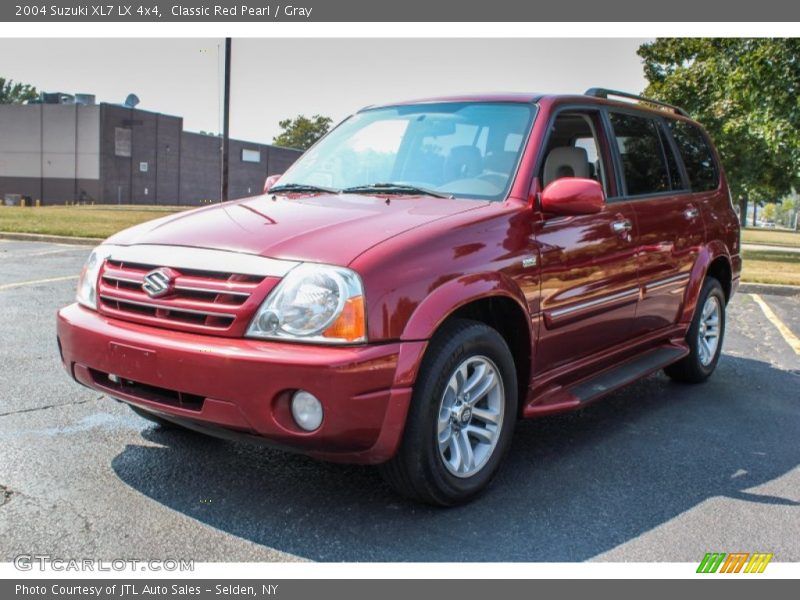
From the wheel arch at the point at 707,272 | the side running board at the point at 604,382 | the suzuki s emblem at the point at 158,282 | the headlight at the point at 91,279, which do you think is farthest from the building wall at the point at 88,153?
the suzuki s emblem at the point at 158,282

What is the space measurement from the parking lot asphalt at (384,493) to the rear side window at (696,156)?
1.65 metres

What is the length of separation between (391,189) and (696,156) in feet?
9.68

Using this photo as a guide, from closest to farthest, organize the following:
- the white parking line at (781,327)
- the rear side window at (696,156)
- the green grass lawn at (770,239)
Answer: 1. the rear side window at (696,156)
2. the white parking line at (781,327)
3. the green grass lawn at (770,239)

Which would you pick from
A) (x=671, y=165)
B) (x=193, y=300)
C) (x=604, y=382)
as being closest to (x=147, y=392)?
(x=193, y=300)

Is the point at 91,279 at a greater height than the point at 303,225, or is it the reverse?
the point at 303,225

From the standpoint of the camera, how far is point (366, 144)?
4.88m

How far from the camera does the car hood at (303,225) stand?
3.34 metres

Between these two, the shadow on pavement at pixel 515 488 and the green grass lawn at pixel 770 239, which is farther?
the green grass lawn at pixel 770 239

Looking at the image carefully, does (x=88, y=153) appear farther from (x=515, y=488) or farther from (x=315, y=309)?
(x=315, y=309)

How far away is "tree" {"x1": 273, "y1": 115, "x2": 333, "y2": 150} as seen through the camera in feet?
329

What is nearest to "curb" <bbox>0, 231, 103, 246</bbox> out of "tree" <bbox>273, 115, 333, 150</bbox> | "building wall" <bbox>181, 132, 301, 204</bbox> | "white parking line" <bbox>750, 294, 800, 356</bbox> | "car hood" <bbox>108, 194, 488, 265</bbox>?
"white parking line" <bbox>750, 294, 800, 356</bbox>

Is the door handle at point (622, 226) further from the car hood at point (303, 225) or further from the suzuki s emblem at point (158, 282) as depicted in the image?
the suzuki s emblem at point (158, 282)

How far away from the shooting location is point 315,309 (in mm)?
3188

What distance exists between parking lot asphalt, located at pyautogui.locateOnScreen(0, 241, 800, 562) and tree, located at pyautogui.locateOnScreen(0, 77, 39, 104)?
4666 inches
